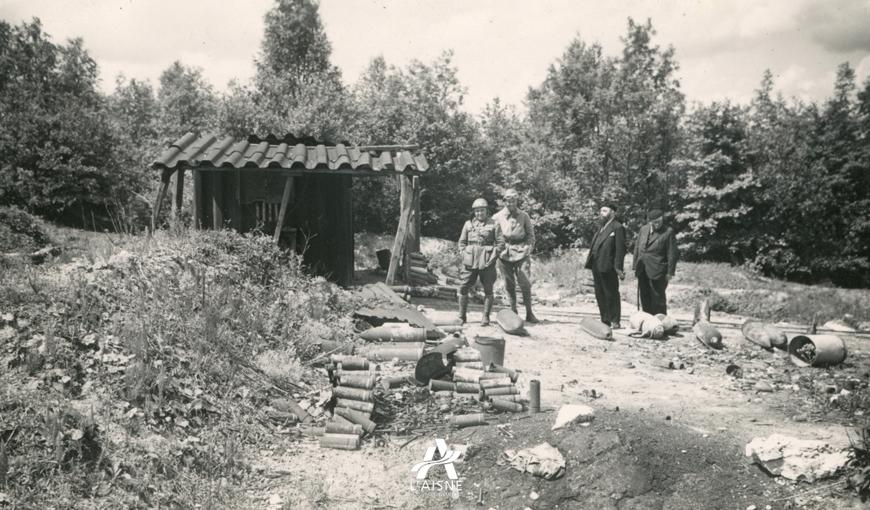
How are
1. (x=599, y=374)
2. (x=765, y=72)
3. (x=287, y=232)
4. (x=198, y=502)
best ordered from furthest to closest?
1. (x=765, y=72)
2. (x=287, y=232)
3. (x=599, y=374)
4. (x=198, y=502)

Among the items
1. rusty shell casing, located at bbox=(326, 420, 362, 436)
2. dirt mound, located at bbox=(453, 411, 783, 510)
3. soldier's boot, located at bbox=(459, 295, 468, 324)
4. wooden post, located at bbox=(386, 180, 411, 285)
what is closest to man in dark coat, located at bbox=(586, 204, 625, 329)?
soldier's boot, located at bbox=(459, 295, 468, 324)

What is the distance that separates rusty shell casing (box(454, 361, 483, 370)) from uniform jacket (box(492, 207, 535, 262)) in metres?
3.22

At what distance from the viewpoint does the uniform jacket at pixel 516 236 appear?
894cm

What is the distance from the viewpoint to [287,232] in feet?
34.9

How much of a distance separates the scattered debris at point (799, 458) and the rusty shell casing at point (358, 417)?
3.12 meters

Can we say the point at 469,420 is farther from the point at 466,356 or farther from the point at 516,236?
the point at 516,236

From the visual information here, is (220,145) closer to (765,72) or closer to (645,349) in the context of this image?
(645,349)

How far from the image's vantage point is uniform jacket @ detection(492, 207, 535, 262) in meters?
8.94

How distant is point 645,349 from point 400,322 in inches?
146

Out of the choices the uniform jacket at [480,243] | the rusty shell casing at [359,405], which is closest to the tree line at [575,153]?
the uniform jacket at [480,243]

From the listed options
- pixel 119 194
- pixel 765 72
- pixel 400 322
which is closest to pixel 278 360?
pixel 400 322

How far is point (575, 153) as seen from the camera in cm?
2219

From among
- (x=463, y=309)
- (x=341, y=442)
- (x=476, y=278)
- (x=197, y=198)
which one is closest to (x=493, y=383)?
(x=341, y=442)

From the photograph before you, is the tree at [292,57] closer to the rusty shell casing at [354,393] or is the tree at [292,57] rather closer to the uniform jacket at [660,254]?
the uniform jacket at [660,254]
